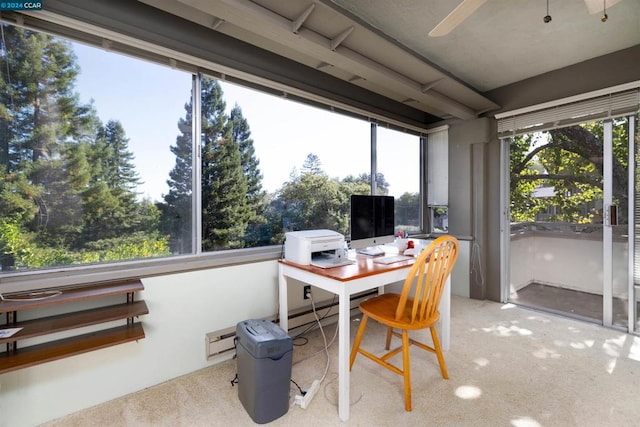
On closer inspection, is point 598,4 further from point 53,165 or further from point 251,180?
point 53,165

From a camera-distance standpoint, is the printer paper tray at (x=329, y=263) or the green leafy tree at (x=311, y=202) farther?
the green leafy tree at (x=311, y=202)

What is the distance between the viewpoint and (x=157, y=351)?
71.7 inches

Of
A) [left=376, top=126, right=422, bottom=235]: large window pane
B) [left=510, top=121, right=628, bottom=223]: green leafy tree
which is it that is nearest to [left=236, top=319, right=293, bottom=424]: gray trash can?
[left=376, top=126, right=422, bottom=235]: large window pane

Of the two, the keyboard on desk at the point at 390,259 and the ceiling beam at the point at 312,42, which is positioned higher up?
the ceiling beam at the point at 312,42

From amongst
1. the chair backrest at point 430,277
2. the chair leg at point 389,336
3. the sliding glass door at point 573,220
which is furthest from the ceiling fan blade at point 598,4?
the chair leg at point 389,336

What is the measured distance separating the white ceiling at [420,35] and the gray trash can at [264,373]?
181 centimetres

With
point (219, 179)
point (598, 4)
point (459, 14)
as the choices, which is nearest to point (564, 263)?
point (598, 4)

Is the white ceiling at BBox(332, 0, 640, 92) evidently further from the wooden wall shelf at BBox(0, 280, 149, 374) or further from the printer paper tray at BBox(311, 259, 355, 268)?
the wooden wall shelf at BBox(0, 280, 149, 374)

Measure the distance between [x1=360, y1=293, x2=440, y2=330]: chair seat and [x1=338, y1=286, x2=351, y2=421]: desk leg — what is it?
0.28 meters

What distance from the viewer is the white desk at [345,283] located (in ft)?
5.10

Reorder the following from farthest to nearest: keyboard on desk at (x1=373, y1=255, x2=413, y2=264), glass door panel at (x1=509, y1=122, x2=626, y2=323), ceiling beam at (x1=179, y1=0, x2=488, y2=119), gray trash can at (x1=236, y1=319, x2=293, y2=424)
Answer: glass door panel at (x1=509, y1=122, x2=626, y2=323) → keyboard on desk at (x1=373, y1=255, x2=413, y2=264) → ceiling beam at (x1=179, y1=0, x2=488, y2=119) → gray trash can at (x1=236, y1=319, x2=293, y2=424)

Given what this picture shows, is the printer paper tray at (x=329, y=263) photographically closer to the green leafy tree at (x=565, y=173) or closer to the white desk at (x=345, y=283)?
A: the white desk at (x=345, y=283)

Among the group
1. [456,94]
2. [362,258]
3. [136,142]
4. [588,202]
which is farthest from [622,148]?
[136,142]

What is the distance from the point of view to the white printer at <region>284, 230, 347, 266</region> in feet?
6.54
